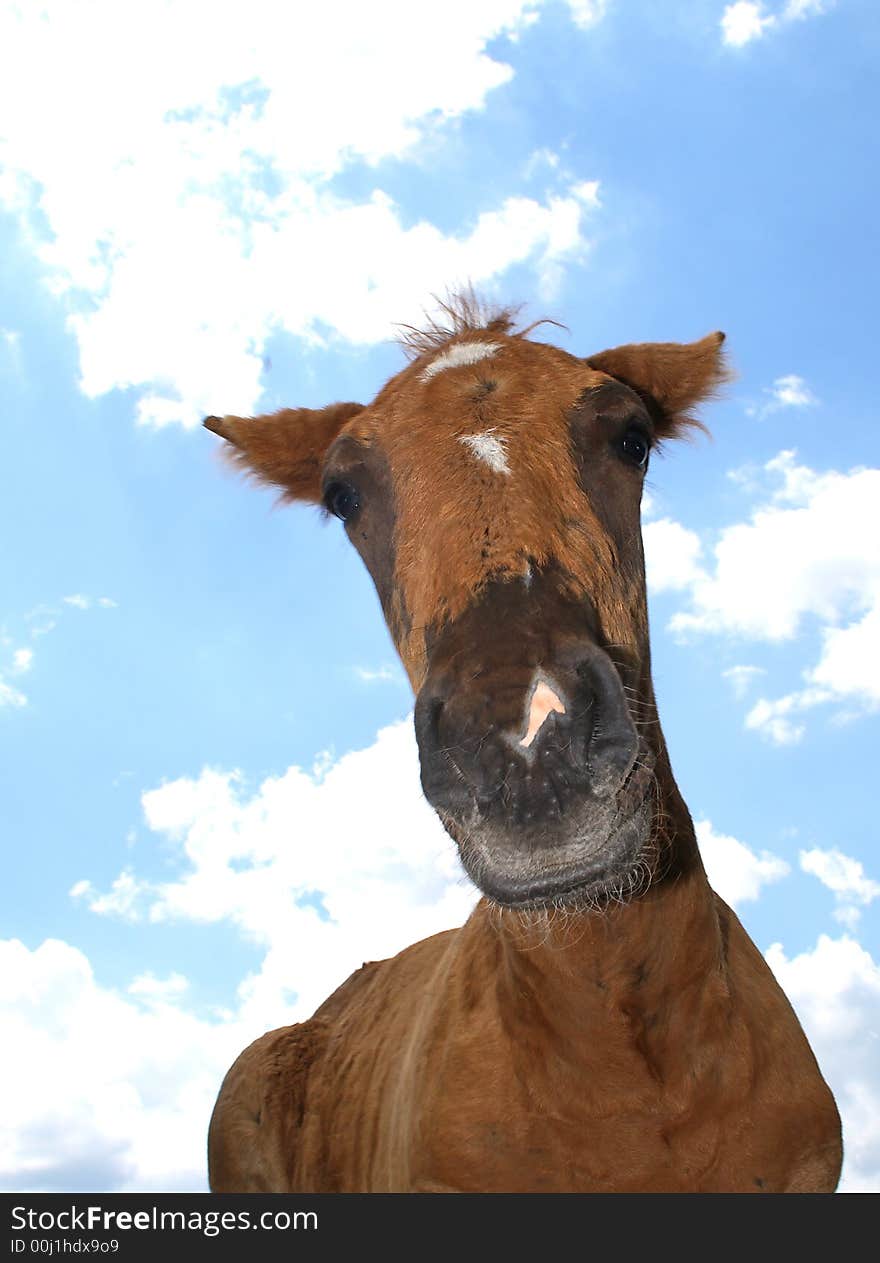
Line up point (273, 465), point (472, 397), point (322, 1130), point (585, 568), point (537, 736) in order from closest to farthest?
1. point (537, 736)
2. point (585, 568)
3. point (472, 397)
4. point (273, 465)
5. point (322, 1130)

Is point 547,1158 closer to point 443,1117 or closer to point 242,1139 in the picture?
point 443,1117

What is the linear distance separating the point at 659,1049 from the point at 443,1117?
3.06 feet

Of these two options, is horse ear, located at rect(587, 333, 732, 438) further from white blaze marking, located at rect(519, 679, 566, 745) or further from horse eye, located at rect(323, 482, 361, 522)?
white blaze marking, located at rect(519, 679, 566, 745)

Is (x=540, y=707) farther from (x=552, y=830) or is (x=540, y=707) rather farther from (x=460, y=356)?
(x=460, y=356)

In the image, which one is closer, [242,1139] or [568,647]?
[568,647]

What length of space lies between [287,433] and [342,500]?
1150 mm

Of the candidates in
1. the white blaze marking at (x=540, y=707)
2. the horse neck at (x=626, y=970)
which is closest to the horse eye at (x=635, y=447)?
the horse neck at (x=626, y=970)

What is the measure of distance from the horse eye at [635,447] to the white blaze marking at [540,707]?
190cm

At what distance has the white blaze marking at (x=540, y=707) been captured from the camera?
2.71m

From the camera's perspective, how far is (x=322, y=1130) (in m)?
6.21
